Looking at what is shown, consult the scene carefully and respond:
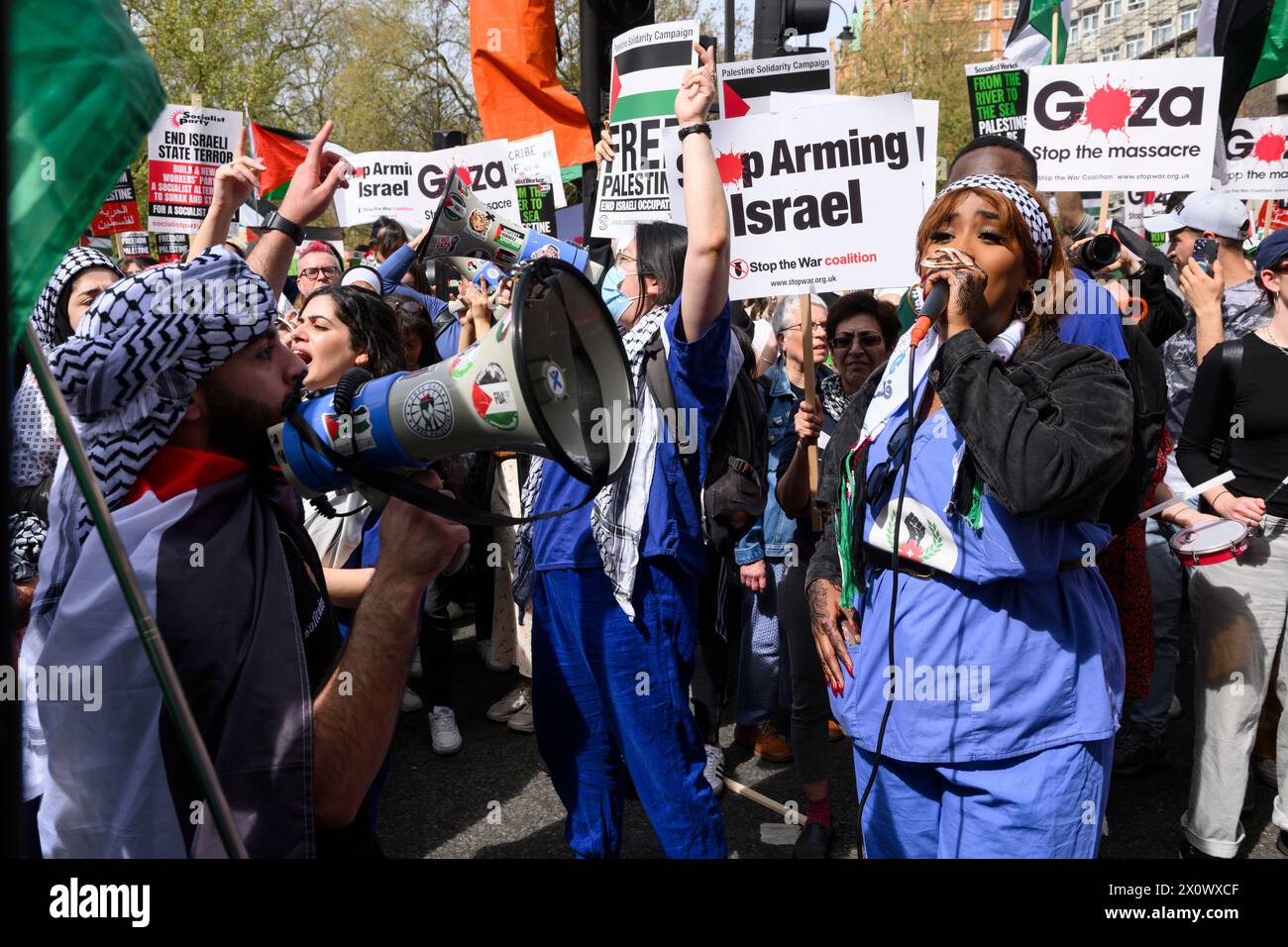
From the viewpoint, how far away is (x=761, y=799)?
169 inches

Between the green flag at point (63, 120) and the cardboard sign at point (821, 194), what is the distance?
2565 mm

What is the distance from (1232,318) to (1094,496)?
4116 mm

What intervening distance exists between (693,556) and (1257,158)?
22.0 feet

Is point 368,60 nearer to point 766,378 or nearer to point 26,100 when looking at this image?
point 766,378

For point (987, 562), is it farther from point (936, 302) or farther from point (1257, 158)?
point (1257, 158)

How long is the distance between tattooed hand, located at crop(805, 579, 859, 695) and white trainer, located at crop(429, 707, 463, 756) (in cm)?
280

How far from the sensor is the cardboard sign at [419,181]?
21.6ft

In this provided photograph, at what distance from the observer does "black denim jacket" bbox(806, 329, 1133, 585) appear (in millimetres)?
1936

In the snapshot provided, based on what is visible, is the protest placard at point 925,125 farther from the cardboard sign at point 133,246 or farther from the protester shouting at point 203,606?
the cardboard sign at point 133,246

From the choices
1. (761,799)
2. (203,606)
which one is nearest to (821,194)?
(761,799)

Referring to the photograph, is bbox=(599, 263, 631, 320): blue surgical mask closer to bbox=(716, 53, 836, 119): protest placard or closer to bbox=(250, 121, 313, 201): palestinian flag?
bbox=(716, 53, 836, 119): protest placard

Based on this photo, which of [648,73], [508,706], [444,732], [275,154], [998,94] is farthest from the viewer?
[275,154]

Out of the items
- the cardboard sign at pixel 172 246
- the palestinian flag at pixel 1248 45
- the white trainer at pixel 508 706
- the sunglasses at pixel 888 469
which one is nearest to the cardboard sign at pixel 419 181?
the cardboard sign at pixel 172 246
